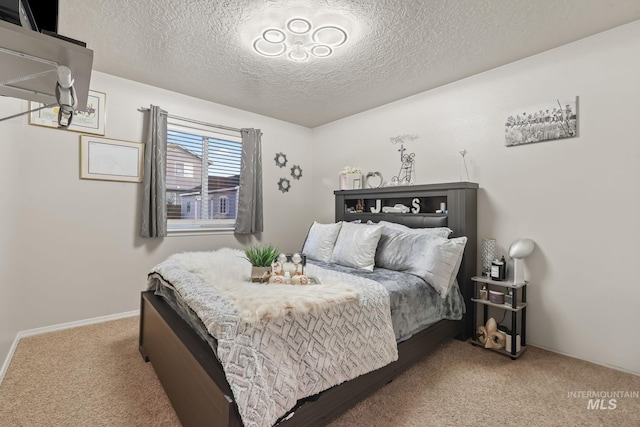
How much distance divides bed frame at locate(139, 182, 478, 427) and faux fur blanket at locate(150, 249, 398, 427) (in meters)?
0.10

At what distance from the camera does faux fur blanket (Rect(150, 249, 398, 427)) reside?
1237 mm

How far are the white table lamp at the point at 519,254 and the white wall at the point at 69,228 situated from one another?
3.34 m

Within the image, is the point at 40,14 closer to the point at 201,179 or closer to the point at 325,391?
the point at 325,391

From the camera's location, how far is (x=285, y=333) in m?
1.40

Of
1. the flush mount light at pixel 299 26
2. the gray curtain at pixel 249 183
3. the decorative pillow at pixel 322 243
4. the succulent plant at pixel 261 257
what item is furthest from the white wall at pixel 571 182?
the gray curtain at pixel 249 183

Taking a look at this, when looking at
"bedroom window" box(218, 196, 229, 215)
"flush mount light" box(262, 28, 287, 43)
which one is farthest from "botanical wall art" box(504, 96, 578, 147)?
"bedroom window" box(218, 196, 229, 215)

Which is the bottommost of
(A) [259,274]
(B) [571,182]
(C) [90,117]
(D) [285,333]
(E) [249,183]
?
(D) [285,333]

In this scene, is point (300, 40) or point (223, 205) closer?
point (300, 40)

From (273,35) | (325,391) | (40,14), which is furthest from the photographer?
(273,35)

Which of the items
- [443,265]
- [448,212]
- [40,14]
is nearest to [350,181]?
[448,212]

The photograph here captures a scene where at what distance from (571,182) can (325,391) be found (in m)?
2.46

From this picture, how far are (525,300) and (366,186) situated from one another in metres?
2.11

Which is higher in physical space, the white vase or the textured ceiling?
the textured ceiling

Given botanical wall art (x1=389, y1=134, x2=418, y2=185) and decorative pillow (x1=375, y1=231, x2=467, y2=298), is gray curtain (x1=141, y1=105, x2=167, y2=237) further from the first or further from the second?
botanical wall art (x1=389, y1=134, x2=418, y2=185)
